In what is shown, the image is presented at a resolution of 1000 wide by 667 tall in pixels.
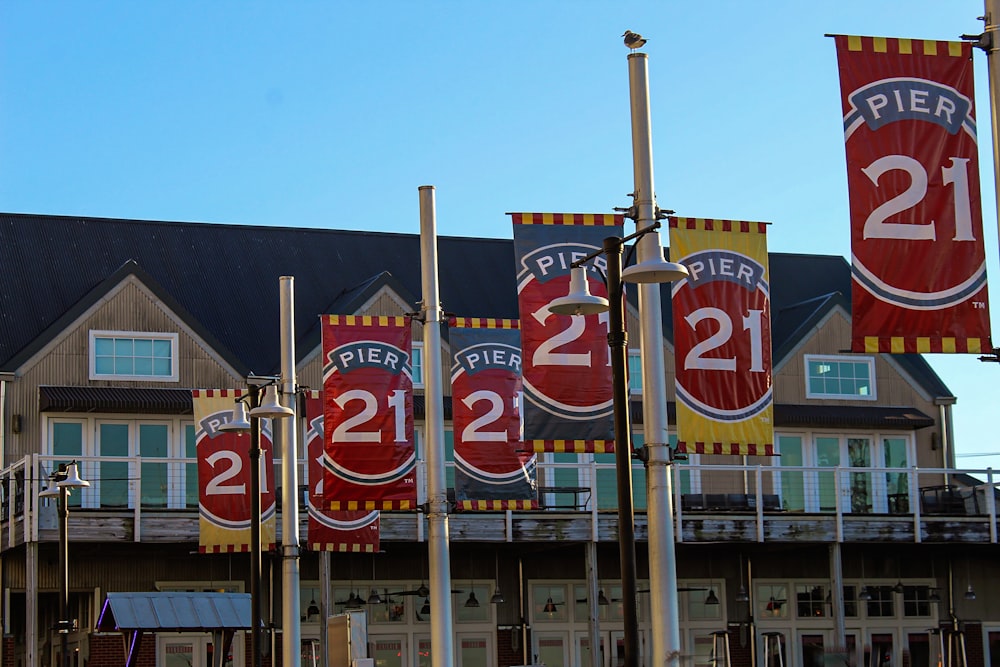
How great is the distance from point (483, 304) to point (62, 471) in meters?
14.3

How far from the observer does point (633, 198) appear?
1591 centimetres

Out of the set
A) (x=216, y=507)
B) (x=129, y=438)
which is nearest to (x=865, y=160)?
(x=216, y=507)

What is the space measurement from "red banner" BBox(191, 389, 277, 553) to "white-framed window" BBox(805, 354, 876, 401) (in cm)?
1735

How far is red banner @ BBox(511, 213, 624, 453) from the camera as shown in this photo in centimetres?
1833

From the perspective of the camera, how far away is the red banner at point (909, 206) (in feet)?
43.8

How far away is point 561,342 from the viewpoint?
61.0 feet

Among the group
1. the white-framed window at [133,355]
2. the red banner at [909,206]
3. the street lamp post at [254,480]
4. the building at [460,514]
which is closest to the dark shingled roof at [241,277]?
the building at [460,514]

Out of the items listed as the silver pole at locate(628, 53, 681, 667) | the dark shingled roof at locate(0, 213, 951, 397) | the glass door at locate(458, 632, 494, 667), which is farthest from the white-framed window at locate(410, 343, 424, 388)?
the silver pole at locate(628, 53, 681, 667)

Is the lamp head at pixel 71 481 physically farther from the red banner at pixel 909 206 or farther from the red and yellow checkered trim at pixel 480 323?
the red banner at pixel 909 206

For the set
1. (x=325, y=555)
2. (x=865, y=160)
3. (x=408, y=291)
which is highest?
(x=408, y=291)

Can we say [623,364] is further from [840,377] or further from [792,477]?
[840,377]

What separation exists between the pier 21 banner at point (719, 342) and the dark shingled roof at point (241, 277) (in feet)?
63.6

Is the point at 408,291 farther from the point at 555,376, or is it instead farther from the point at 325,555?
the point at 555,376

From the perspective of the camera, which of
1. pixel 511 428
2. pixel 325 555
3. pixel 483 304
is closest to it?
pixel 511 428
